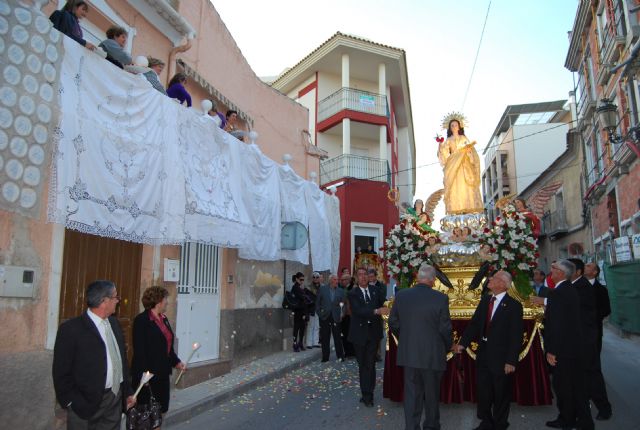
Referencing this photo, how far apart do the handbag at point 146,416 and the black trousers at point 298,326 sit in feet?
24.2

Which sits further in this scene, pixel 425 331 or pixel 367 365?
pixel 367 365

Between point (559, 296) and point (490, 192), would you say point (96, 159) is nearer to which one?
point (559, 296)

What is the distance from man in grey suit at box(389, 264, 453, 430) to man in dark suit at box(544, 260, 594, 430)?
1.15 metres

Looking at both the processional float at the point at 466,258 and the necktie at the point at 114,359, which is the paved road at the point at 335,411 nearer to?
the processional float at the point at 466,258

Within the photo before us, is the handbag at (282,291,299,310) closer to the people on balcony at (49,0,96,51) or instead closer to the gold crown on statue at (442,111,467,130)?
the gold crown on statue at (442,111,467,130)

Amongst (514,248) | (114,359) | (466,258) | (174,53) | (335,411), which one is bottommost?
(335,411)

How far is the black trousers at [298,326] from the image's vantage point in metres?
11.8

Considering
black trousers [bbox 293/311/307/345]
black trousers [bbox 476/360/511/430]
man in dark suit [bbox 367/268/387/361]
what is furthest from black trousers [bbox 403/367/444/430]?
black trousers [bbox 293/311/307/345]

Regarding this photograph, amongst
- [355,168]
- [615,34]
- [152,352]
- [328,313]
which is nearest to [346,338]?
[328,313]

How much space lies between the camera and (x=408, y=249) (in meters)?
7.50

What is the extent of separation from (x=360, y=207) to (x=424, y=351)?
1503 centimetres

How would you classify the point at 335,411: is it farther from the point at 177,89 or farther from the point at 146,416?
the point at 177,89

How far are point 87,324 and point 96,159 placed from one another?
2.29 meters

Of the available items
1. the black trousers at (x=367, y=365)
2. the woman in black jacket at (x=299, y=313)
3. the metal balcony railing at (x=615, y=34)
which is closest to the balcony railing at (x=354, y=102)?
the metal balcony railing at (x=615, y=34)
